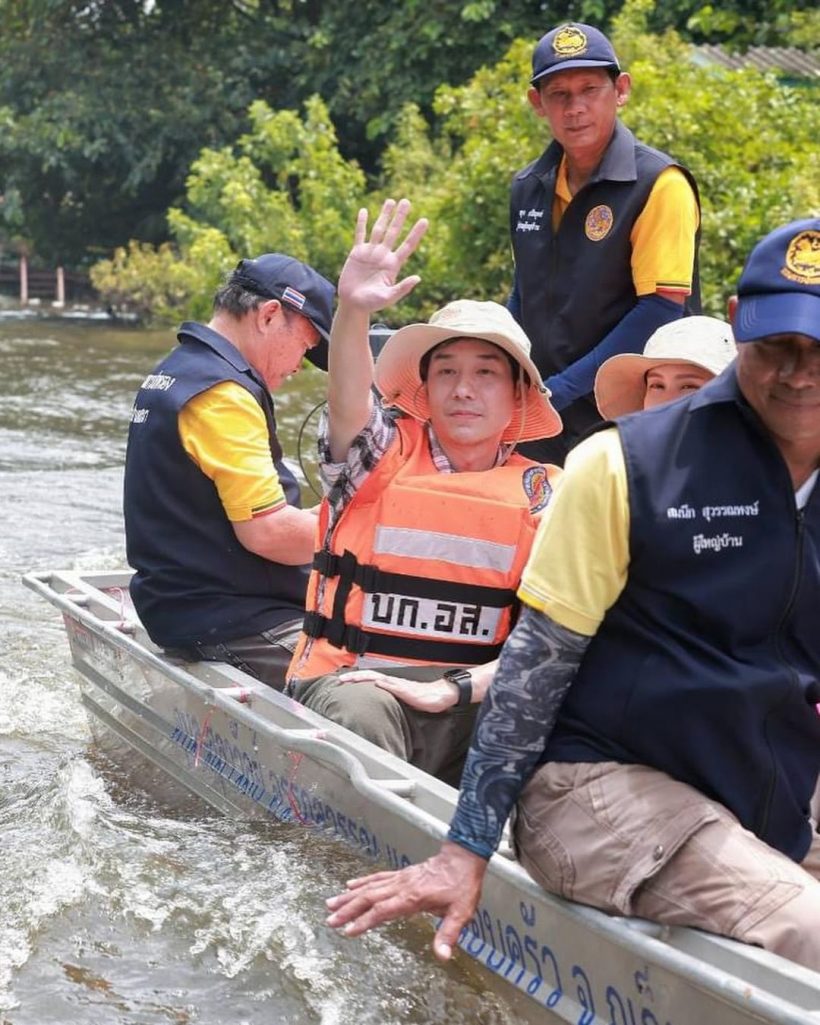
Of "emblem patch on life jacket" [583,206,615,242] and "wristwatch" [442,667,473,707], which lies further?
"emblem patch on life jacket" [583,206,615,242]

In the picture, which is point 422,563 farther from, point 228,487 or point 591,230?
point 591,230

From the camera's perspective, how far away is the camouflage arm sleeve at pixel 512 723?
266cm

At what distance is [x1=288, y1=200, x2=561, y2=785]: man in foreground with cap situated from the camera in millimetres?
3857

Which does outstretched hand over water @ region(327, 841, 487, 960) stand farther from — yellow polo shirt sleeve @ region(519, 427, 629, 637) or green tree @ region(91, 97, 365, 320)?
green tree @ region(91, 97, 365, 320)

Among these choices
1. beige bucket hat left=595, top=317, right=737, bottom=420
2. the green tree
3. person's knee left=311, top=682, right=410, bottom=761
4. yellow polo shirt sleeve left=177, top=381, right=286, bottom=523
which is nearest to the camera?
person's knee left=311, top=682, right=410, bottom=761

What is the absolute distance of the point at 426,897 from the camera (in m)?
2.68

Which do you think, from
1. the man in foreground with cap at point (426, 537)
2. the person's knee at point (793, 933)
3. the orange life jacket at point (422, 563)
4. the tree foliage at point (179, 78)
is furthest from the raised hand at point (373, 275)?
the tree foliage at point (179, 78)

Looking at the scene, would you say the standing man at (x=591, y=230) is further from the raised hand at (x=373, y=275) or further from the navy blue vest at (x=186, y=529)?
the raised hand at (x=373, y=275)

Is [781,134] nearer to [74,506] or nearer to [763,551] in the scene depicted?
[74,506]

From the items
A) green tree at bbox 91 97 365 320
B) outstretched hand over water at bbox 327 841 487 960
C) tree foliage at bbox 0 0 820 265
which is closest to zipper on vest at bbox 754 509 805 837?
outstretched hand over water at bbox 327 841 487 960

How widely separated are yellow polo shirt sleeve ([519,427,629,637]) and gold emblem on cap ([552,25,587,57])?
2.36 m

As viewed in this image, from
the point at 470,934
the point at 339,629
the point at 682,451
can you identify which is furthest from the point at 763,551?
the point at 339,629

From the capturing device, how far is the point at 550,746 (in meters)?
2.81

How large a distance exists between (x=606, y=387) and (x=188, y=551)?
1.28 m
